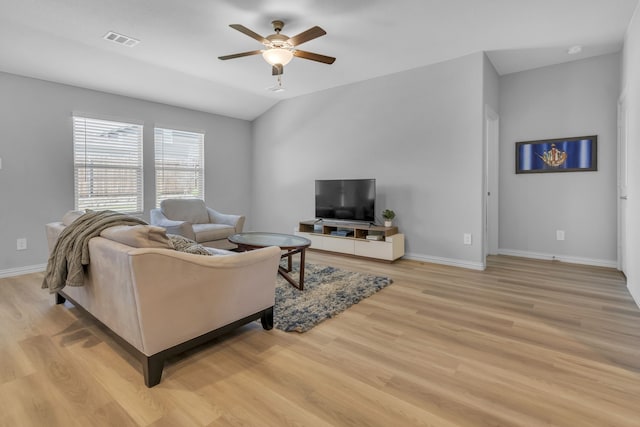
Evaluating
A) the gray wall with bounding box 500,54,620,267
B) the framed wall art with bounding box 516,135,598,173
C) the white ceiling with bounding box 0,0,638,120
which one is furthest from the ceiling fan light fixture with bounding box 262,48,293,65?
the framed wall art with bounding box 516,135,598,173

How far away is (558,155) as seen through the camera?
4391 mm

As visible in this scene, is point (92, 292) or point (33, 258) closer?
point (92, 292)

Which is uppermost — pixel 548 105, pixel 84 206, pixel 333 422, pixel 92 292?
pixel 548 105

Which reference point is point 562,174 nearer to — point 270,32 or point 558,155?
point 558,155

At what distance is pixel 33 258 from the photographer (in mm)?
3961

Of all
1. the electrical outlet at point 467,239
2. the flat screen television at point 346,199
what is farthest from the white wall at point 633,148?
the flat screen television at point 346,199

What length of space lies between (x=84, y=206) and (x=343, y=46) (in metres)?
3.90

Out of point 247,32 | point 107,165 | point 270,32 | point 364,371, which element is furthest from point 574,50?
point 107,165

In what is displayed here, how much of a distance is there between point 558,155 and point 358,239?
2896 millimetres

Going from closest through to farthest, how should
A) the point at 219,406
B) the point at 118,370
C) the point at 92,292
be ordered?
the point at 219,406 → the point at 118,370 → the point at 92,292

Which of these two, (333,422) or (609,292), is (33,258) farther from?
(609,292)

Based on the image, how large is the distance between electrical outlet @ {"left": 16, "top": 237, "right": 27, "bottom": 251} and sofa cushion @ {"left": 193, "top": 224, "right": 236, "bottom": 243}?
189 centimetres

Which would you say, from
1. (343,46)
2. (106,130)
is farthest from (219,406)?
(106,130)

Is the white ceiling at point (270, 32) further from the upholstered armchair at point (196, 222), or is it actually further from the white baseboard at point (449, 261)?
the white baseboard at point (449, 261)
